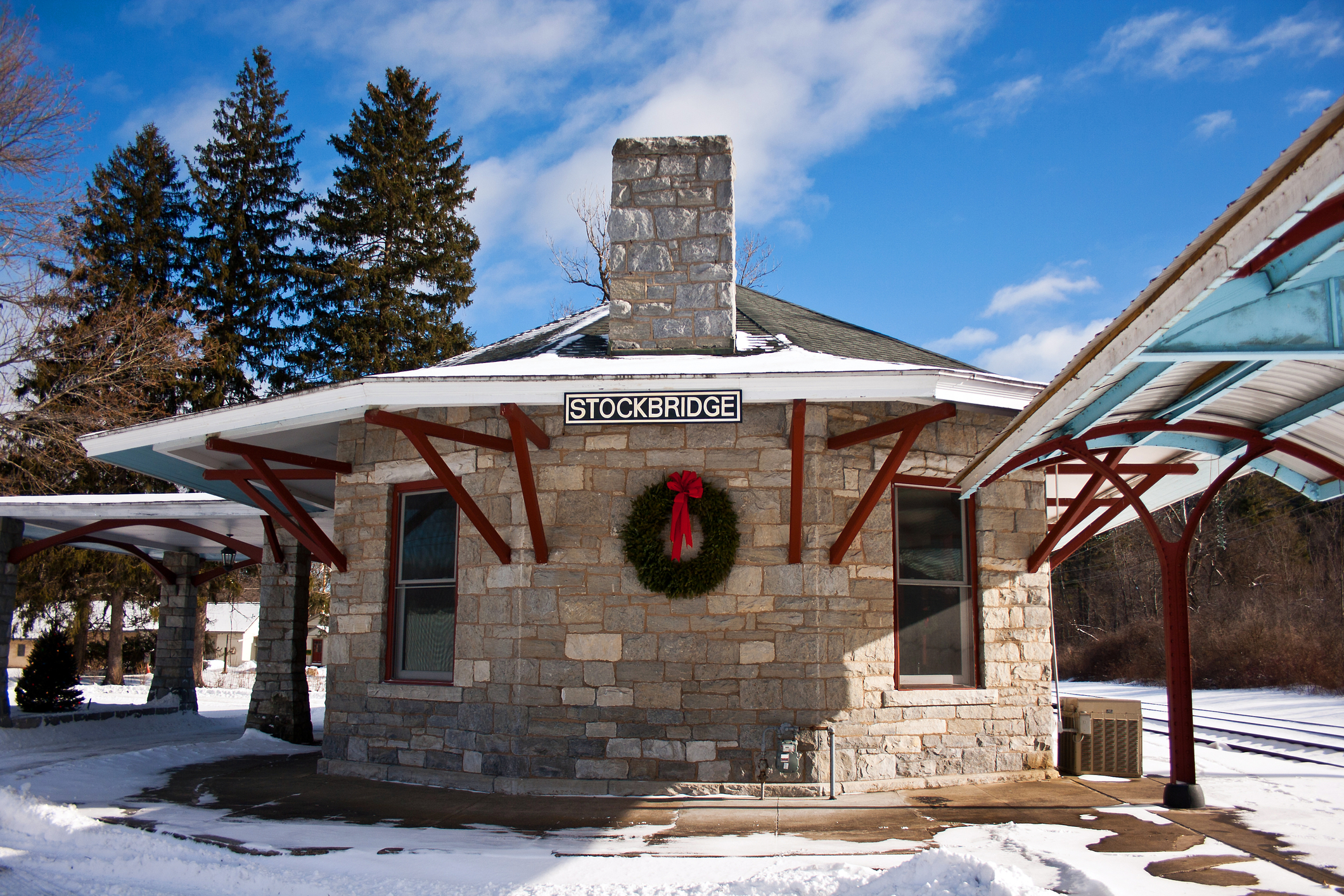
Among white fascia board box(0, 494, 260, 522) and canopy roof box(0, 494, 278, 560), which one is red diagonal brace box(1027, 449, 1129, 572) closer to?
canopy roof box(0, 494, 278, 560)

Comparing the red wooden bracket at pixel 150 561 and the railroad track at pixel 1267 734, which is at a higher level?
the red wooden bracket at pixel 150 561

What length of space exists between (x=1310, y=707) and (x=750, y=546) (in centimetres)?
1573

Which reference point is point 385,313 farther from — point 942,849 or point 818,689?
point 942,849

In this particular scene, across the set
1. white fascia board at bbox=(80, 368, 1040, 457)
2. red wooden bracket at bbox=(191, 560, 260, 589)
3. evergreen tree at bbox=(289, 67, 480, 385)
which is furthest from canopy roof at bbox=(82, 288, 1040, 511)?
evergreen tree at bbox=(289, 67, 480, 385)

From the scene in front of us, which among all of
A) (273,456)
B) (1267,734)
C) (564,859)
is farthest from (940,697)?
(1267,734)

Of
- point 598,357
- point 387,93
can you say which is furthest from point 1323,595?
point 387,93

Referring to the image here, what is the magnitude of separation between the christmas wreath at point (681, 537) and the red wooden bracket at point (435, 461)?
111 centimetres

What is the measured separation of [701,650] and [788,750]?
3.19ft

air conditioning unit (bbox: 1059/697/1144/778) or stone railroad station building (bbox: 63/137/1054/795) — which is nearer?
stone railroad station building (bbox: 63/137/1054/795)

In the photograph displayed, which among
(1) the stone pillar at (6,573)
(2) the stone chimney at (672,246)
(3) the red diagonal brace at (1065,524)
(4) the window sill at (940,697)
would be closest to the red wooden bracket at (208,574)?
(1) the stone pillar at (6,573)

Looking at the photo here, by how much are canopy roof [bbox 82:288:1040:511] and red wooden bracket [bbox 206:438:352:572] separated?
0.58ft

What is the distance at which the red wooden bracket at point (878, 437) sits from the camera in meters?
6.67

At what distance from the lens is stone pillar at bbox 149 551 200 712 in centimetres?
1480

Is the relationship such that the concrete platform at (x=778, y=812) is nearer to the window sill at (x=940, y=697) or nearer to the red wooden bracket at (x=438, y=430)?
the window sill at (x=940, y=697)
